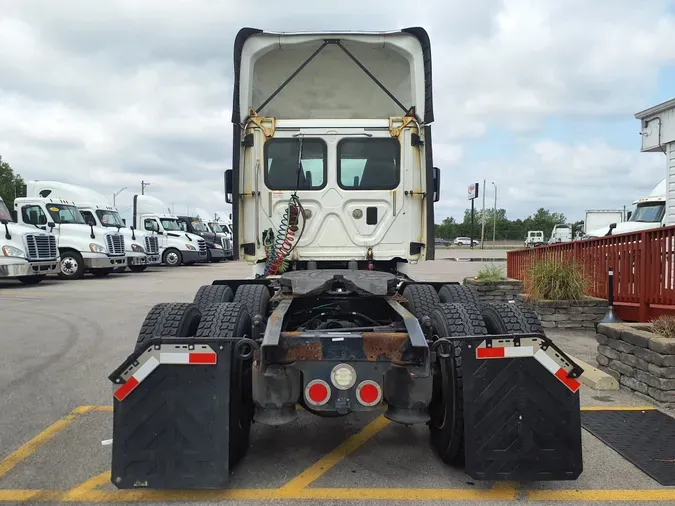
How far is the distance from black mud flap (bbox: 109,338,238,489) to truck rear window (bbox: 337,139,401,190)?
323cm

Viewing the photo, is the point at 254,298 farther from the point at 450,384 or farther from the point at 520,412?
the point at 520,412

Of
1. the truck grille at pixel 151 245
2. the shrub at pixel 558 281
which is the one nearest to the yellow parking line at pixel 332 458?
the shrub at pixel 558 281

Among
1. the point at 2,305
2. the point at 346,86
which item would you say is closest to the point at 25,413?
the point at 346,86

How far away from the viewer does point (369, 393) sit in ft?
10.9

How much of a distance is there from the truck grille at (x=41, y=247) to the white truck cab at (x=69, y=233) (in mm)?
1226

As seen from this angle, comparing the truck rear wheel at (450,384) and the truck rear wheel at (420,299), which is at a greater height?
the truck rear wheel at (420,299)

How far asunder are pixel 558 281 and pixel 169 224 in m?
21.3

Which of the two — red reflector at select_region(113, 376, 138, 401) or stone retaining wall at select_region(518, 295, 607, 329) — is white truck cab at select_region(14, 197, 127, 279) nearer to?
stone retaining wall at select_region(518, 295, 607, 329)

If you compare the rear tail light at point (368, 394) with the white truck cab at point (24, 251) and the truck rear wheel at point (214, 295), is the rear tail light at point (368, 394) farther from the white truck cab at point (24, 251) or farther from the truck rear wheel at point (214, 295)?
the white truck cab at point (24, 251)

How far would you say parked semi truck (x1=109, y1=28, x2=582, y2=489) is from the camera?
129 inches

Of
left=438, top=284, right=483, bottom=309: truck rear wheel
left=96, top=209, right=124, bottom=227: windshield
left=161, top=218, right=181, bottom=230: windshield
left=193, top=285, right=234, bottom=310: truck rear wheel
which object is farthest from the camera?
left=161, top=218, right=181, bottom=230: windshield

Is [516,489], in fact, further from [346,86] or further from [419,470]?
[346,86]

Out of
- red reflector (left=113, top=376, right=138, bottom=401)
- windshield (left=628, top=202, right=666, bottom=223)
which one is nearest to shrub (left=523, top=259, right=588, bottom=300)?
red reflector (left=113, top=376, right=138, bottom=401)

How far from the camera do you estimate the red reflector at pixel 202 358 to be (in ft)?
10.8
